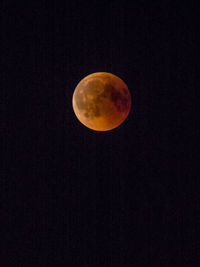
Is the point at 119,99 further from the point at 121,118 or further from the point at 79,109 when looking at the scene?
the point at 79,109

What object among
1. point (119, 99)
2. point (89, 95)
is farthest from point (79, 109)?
point (119, 99)

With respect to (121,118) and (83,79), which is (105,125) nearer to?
(121,118)

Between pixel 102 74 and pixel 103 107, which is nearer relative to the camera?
pixel 103 107

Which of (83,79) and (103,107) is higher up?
(83,79)

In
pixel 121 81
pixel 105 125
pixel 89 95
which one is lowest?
pixel 105 125

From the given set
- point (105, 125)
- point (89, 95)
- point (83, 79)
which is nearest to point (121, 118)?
point (105, 125)

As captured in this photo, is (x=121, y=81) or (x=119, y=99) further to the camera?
(x=121, y=81)
